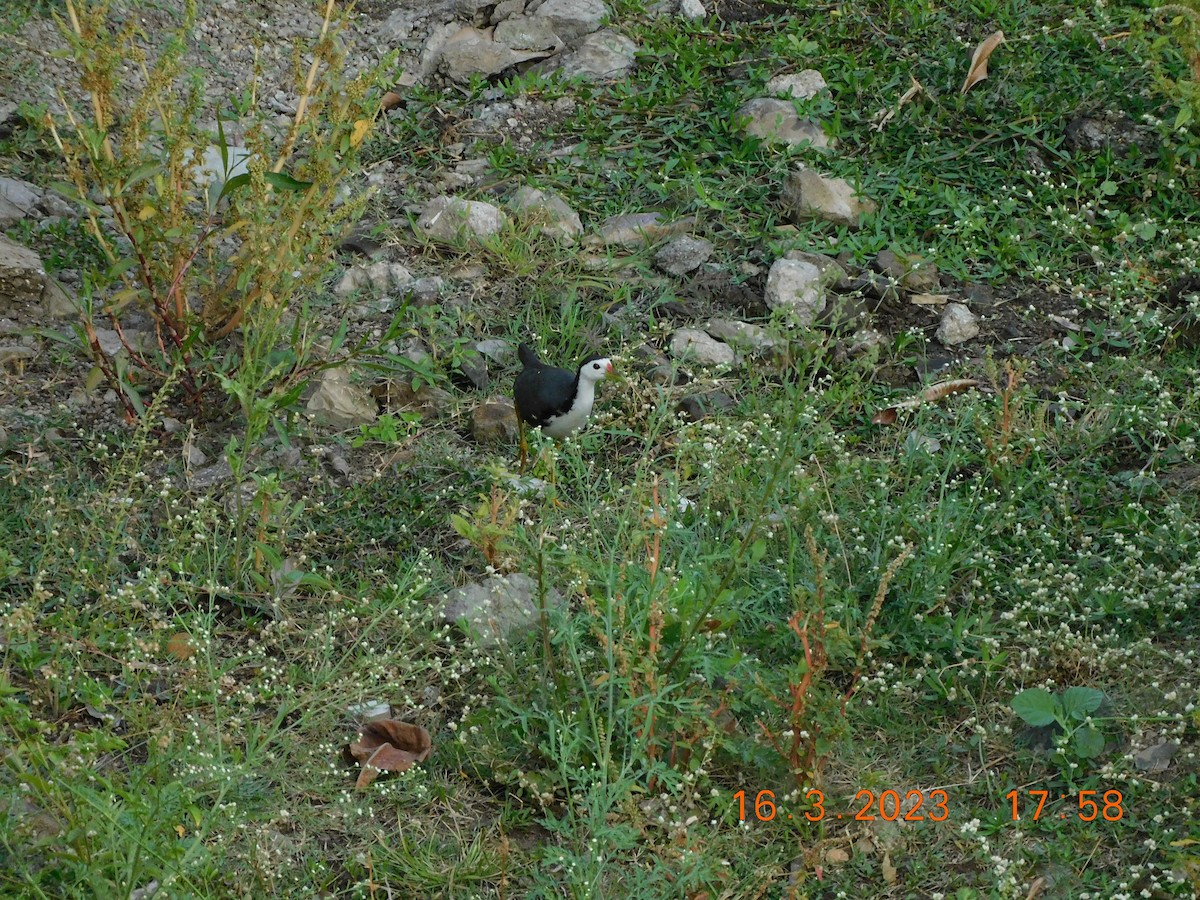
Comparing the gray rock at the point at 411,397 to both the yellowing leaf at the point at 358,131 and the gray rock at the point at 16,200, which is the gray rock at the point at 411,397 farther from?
the gray rock at the point at 16,200

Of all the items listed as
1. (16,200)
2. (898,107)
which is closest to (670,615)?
(898,107)

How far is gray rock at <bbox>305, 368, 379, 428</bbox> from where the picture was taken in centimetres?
414

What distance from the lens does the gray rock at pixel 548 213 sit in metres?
4.79

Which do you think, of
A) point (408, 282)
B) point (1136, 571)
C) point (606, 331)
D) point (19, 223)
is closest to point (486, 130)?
point (408, 282)

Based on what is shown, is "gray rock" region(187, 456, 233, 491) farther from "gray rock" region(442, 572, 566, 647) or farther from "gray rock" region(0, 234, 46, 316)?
"gray rock" region(0, 234, 46, 316)

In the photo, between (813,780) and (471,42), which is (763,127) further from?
(813,780)

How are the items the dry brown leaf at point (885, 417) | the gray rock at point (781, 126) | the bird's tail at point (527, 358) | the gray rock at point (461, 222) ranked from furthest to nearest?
the gray rock at point (781, 126) → the gray rock at point (461, 222) → the dry brown leaf at point (885, 417) → the bird's tail at point (527, 358)

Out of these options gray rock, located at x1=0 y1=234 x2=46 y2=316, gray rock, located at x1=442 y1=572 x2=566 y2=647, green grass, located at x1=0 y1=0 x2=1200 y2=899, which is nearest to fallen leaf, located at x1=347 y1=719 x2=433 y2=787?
green grass, located at x1=0 y1=0 x2=1200 y2=899

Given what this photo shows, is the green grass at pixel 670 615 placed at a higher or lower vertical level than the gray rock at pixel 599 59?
lower

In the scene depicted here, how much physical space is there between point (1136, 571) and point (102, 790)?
2.61m

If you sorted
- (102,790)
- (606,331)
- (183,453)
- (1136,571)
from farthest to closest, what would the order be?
(606,331)
(183,453)
(1136,571)
(102,790)

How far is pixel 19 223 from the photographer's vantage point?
15.1 feet

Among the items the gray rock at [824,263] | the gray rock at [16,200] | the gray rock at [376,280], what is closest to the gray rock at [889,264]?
the gray rock at [824,263]
